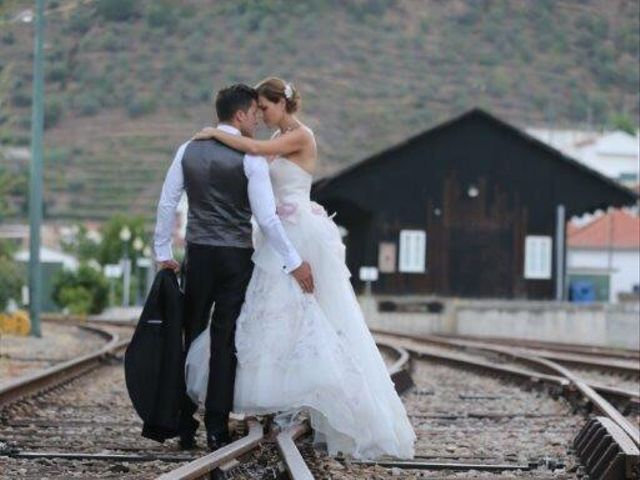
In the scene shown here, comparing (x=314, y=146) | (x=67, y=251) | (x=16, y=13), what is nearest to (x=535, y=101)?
(x=67, y=251)

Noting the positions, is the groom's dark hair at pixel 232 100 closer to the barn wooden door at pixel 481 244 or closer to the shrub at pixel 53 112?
the barn wooden door at pixel 481 244

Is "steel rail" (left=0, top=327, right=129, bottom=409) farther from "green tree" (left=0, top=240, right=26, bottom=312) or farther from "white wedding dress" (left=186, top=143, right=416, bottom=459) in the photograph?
"green tree" (left=0, top=240, right=26, bottom=312)

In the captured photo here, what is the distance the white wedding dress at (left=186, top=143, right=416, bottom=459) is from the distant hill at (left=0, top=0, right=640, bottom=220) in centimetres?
10015

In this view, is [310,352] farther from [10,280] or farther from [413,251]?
[10,280]

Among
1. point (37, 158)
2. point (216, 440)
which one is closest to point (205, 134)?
point (216, 440)

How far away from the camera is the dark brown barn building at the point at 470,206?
5281 cm

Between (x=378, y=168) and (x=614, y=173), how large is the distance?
5320 cm

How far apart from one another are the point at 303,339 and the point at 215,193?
0.77m

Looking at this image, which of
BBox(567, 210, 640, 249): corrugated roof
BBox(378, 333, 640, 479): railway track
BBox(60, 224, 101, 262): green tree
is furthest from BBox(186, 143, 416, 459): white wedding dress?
BBox(60, 224, 101, 262): green tree

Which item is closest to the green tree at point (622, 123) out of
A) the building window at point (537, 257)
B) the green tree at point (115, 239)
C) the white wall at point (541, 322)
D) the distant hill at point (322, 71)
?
the distant hill at point (322, 71)

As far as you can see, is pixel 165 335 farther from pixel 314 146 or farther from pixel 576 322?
pixel 576 322

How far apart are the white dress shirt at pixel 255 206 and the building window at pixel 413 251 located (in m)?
43.8

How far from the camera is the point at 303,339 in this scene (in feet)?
28.8

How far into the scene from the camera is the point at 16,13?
96.8 ft
